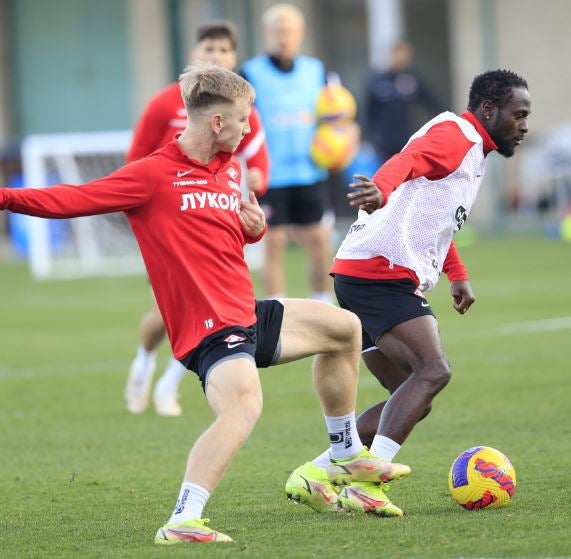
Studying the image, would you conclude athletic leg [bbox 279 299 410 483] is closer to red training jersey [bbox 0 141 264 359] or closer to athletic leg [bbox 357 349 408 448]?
red training jersey [bbox 0 141 264 359]

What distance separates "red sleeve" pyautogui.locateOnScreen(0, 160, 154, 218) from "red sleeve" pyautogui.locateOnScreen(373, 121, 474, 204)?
0.89 m

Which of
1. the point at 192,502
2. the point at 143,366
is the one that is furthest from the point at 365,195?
the point at 143,366

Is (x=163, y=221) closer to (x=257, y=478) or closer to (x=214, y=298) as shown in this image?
(x=214, y=298)

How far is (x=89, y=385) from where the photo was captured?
1012 cm

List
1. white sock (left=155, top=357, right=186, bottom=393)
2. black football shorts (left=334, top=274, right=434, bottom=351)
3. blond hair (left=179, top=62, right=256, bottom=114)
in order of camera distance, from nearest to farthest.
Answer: blond hair (left=179, top=62, right=256, bottom=114) < black football shorts (left=334, top=274, right=434, bottom=351) < white sock (left=155, top=357, right=186, bottom=393)

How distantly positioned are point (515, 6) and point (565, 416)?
19990mm

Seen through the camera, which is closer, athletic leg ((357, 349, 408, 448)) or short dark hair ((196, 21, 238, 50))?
athletic leg ((357, 349, 408, 448))

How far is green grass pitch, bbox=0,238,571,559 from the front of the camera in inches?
201

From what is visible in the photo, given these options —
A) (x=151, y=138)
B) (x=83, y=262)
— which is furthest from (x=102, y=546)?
(x=83, y=262)

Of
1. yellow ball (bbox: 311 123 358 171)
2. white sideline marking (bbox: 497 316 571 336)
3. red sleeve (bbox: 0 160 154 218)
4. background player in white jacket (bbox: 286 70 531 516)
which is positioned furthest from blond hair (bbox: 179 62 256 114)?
yellow ball (bbox: 311 123 358 171)

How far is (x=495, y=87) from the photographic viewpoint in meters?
5.90

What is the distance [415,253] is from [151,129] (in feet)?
10.5

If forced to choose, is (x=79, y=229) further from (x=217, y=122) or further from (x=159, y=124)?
(x=217, y=122)

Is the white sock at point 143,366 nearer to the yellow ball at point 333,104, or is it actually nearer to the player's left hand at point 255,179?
the player's left hand at point 255,179
